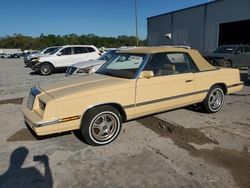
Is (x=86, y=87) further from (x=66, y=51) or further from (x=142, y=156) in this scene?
(x=66, y=51)

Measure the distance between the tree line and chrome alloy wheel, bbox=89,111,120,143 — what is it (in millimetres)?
80606

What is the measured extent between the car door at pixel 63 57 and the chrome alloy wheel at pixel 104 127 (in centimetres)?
1180

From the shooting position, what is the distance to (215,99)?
5.85 metres

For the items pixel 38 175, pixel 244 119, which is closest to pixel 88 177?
pixel 38 175

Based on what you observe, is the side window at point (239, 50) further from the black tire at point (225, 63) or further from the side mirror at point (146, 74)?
the side mirror at point (146, 74)

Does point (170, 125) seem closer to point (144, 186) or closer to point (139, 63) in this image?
point (139, 63)

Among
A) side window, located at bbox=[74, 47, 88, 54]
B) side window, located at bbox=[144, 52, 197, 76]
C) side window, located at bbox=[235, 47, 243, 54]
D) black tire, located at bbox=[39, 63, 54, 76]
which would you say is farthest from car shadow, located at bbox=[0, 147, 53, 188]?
side window, located at bbox=[235, 47, 243, 54]

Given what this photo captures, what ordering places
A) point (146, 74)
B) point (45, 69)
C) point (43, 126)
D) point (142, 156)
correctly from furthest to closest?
point (45, 69) → point (146, 74) → point (142, 156) → point (43, 126)

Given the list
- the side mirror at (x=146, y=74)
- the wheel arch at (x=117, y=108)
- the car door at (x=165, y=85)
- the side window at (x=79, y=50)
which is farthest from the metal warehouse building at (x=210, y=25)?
the wheel arch at (x=117, y=108)

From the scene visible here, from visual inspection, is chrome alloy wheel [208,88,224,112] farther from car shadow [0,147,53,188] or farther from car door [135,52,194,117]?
car shadow [0,147,53,188]

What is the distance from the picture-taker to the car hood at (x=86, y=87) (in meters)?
3.93

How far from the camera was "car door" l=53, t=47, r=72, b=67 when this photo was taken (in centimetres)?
1530

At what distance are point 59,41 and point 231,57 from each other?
8881 cm

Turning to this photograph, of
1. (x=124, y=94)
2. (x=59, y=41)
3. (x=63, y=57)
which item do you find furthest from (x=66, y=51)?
(x=59, y=41)
